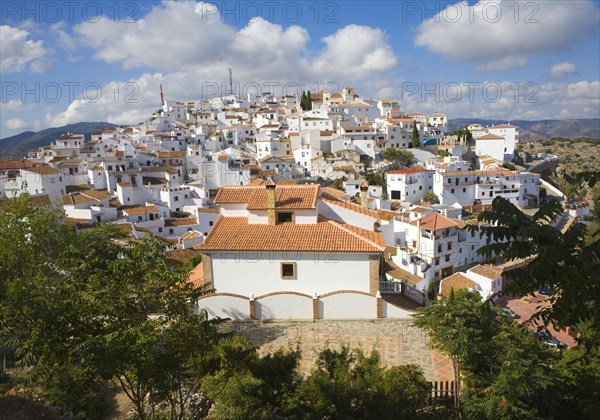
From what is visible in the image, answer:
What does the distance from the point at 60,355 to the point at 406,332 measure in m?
10.8

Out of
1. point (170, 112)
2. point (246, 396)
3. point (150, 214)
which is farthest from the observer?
point (170, 112)

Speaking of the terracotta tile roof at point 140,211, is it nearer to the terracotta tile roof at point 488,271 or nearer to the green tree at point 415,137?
the terracotta tile roof at point 488,271

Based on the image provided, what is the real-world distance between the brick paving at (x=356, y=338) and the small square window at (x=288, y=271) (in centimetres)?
169

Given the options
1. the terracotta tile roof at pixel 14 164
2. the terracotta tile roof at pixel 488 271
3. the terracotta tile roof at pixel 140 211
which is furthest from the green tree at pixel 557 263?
the terracotta tile roof at pixel 14 164

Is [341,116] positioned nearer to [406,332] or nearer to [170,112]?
[170,112]

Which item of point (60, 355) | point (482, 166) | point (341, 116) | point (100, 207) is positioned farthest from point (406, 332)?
point (341, 116)

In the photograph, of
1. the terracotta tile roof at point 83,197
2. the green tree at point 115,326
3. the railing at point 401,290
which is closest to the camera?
the green tree at point 115,326

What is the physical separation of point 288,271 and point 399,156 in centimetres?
6041

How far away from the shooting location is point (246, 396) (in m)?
7.89

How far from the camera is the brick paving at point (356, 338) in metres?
11.9

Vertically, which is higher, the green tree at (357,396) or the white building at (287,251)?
the white building at (287,251)

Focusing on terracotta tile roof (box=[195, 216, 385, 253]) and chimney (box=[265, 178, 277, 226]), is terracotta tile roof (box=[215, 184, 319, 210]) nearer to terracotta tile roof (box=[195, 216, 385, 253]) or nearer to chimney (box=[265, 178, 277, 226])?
chimney (box=[265, 178, 277, 226])

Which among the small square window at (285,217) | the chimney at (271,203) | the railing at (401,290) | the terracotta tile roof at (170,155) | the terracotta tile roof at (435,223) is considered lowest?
the terracotta tile roof at (435,223)

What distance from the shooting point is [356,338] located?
43.5 feet
